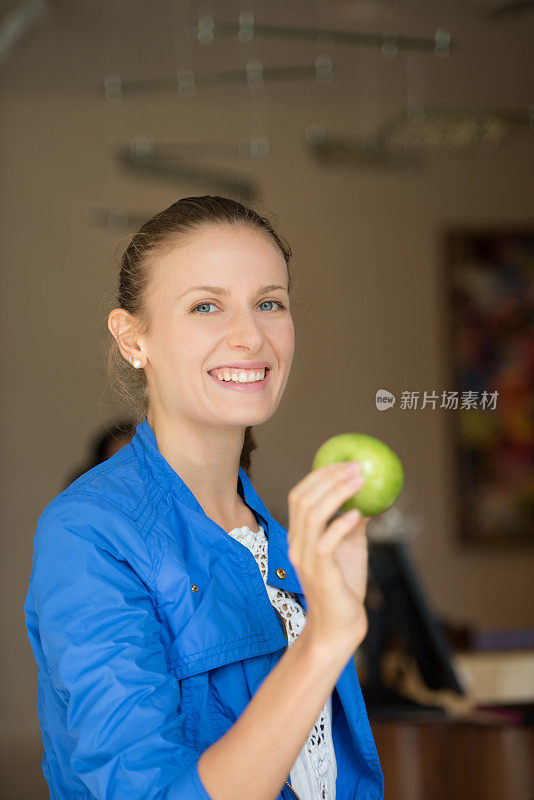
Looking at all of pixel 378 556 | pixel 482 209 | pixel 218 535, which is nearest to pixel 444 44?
pixel 378 556

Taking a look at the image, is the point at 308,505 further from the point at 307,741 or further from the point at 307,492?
the point at 307,741

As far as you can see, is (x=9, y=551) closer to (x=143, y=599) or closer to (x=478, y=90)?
(x=478, y=90)

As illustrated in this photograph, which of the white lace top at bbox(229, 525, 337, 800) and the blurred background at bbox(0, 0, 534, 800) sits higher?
the blurred background at bbox(0, 0, 534, 800)

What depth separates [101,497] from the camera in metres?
1.09

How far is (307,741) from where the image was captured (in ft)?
3.93

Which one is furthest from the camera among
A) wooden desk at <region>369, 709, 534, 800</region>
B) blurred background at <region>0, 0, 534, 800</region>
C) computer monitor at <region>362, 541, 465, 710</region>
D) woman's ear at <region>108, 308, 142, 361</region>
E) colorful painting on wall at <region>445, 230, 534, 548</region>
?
colorful painting on wall at <region>445, 230, 534, 548</region>

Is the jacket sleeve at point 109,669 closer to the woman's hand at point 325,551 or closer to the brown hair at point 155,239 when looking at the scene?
the woman's hand at point 325,551

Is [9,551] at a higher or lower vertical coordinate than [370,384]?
lower

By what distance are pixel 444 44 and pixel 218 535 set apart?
2481 mm

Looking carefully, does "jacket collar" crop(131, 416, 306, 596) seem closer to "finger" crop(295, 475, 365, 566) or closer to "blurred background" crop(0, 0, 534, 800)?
"finger" crop(295, 475, 365, 566)

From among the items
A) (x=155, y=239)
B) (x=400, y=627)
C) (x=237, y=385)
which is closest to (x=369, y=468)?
(x=237, y=385)

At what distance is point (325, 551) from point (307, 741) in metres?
0.41

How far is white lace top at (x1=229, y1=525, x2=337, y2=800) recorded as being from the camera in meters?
1.17

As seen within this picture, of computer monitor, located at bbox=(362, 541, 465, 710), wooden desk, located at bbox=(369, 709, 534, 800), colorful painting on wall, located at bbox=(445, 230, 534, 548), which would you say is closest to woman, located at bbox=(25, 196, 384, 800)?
wooden desk, located at bbox=(369, 709, 534, 800)
